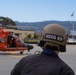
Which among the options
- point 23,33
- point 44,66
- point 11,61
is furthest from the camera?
point 23,33

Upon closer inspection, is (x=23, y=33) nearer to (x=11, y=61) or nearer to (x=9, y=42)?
(x=9, y=42)

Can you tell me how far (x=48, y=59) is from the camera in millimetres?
3381

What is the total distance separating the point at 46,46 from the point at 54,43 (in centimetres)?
8

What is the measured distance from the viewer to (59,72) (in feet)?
10.8

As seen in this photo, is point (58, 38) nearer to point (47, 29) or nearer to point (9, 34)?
point (47, 29)

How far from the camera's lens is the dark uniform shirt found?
129 inches

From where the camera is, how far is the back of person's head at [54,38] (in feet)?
11.2

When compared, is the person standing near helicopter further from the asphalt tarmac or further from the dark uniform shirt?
the asphalt tarmac

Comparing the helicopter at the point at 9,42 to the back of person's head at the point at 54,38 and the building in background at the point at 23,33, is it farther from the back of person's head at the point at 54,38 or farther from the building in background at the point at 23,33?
the building in background at the point at 23,33

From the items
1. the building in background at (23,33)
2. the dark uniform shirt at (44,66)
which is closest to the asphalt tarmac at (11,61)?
the dark uniform shirt at (44,66)

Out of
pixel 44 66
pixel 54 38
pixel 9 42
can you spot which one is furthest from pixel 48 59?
pixel 9 42

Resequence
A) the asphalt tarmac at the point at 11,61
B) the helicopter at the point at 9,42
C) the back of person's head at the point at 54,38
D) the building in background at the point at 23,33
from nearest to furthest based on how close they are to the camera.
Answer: the back of person's head at the point at 54,38 → the asphalt tarmac at the point at 11,61 → the helicopter at the point at 9,42 → the building in background at the point at 23,33

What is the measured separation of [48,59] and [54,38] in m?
0.21

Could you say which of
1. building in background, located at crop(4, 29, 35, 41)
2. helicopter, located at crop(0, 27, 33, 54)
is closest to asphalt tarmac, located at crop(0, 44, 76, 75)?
helicopter, located at crop(0, 27, 33, 54)
